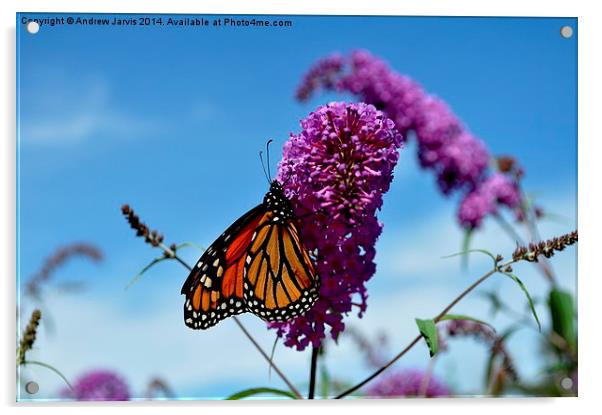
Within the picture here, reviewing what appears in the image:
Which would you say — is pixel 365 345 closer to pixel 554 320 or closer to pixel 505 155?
pixel 554 320

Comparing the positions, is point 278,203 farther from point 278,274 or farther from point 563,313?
point 563,313

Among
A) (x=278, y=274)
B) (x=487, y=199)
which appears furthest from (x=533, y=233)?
(x=278, y=274)

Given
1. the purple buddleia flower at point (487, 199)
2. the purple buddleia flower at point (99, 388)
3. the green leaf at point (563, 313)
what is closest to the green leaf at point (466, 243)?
the purple buddleia flower at point (487, 199)

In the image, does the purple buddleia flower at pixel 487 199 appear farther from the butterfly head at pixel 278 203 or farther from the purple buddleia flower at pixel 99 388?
the purple buddleia flower at pixel 99 388

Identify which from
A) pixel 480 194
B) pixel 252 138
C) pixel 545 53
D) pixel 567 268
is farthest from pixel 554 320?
pixel 252 138

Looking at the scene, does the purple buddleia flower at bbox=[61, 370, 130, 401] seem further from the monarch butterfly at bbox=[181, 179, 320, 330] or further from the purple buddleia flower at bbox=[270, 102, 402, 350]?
the purple buddleia flower at bbox=[270, 102, 402, 350]

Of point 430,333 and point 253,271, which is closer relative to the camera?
point 430,333
